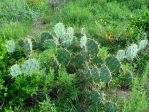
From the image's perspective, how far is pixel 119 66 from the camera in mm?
6055

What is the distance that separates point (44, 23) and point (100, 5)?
1.35m

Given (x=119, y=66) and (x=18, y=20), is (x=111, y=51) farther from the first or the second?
(x=18, y=20)

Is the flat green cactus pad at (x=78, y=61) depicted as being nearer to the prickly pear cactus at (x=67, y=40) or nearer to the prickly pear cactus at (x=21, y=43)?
the prickly pear cactus at (x=67, y=40)

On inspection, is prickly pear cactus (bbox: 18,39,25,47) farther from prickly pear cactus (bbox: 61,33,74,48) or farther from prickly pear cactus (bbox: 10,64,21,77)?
prickly pear cactus (bbox: 10,64,21,77)

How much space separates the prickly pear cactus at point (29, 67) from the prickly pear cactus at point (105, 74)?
0.84 metres

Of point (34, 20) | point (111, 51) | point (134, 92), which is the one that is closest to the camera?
point (134, 92)

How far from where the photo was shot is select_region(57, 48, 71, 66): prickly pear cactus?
6.00m

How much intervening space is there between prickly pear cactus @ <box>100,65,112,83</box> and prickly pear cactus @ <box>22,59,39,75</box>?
84 cm

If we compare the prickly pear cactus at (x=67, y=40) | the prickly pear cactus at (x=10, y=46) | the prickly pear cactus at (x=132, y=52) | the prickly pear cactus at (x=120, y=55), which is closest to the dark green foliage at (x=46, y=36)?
the prickly pear cactus at (x=67, y=40)

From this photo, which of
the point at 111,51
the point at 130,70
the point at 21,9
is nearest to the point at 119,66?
the point at 130,70

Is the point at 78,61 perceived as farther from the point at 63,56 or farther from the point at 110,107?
the point at 110,107

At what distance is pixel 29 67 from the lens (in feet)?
18.9

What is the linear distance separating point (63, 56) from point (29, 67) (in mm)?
522

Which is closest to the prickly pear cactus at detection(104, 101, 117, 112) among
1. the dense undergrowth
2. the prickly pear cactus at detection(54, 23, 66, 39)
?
the dense undergrowth
